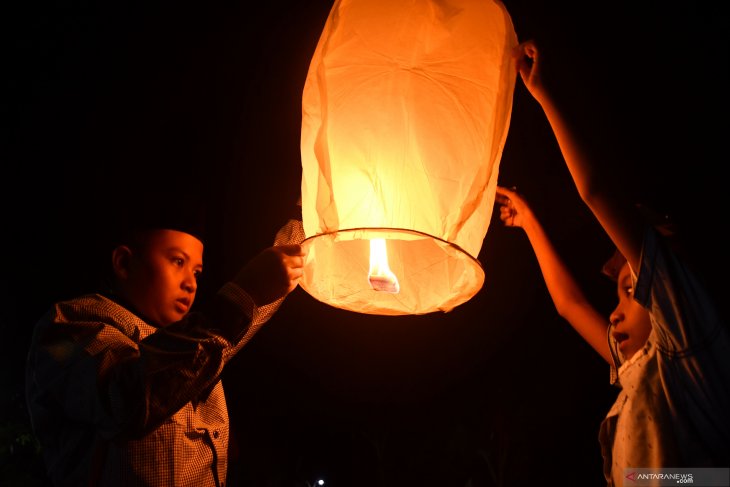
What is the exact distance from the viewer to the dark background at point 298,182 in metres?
2.48

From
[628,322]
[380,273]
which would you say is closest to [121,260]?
[380,273]

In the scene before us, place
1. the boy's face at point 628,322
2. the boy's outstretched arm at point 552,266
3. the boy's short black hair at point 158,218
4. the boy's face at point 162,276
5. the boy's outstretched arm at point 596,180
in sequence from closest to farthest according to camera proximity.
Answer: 1. the boy's outstretched arm at point 596,180
2. the boy's face at point 628,322
3. the boy's face at point 162,276
4. the boy's short black hair at point 158,218
5. the boy's outstretched arm at point 552,266

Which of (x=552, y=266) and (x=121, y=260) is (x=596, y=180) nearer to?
(x=552, y=266)

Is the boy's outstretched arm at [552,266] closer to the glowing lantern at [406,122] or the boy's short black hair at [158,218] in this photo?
the glowing lantern at [406,122]

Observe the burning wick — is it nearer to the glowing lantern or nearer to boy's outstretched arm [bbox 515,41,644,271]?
the glowing lantern

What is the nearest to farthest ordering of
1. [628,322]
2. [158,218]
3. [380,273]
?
[380,273] < [628,322] < [158,218]

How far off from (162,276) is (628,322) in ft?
5.66

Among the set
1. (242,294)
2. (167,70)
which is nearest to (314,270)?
(242,294)

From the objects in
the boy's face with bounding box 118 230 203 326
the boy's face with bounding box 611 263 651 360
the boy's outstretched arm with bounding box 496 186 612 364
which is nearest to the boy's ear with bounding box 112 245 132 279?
the boy's face with bounding box 118 230 203 326

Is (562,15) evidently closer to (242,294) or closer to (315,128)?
(315,128)

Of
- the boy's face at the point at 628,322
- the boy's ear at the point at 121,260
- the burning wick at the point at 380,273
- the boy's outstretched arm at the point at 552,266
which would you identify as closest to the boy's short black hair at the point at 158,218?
the boy's ear at the point at 121,260

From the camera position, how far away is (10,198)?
4.03 m

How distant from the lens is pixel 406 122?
1462 mm

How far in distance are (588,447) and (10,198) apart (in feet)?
14.7
